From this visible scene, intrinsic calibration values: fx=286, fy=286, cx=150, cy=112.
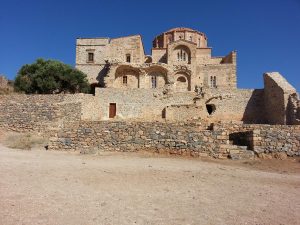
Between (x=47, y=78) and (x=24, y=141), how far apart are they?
16246mm

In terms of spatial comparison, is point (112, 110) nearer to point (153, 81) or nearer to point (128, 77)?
point (128, 77)

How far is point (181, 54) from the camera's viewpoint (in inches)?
1528

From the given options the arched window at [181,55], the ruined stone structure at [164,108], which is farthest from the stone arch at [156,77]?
the arched window at [181,55]

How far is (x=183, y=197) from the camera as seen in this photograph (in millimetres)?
5953

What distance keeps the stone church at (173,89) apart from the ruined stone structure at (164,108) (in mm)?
94

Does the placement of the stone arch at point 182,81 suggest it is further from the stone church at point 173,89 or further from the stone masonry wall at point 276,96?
the stone masonry wall at point 276,96

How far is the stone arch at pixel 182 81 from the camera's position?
35438 millimetres

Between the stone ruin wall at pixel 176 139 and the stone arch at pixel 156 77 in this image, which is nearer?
the stone ruin wall at pixel 176 139

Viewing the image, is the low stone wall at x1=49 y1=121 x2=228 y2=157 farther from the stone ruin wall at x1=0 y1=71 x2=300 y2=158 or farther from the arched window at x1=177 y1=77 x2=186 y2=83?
the arched window at x1=177 y1=77 x2=186 y2=83

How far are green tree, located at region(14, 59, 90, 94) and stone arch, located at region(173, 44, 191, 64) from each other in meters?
13.4

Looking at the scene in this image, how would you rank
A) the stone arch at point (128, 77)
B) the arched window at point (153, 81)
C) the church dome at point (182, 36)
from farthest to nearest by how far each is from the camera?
the church dome at point (182, 36), the arched window at point (153, 81), the stone arch at point (128, 77)

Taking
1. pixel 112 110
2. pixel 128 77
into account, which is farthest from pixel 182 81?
pixel 112 110

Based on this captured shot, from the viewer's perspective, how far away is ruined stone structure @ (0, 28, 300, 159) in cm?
1207

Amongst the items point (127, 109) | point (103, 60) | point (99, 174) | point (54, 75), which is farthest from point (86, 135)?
point (103, 60)
